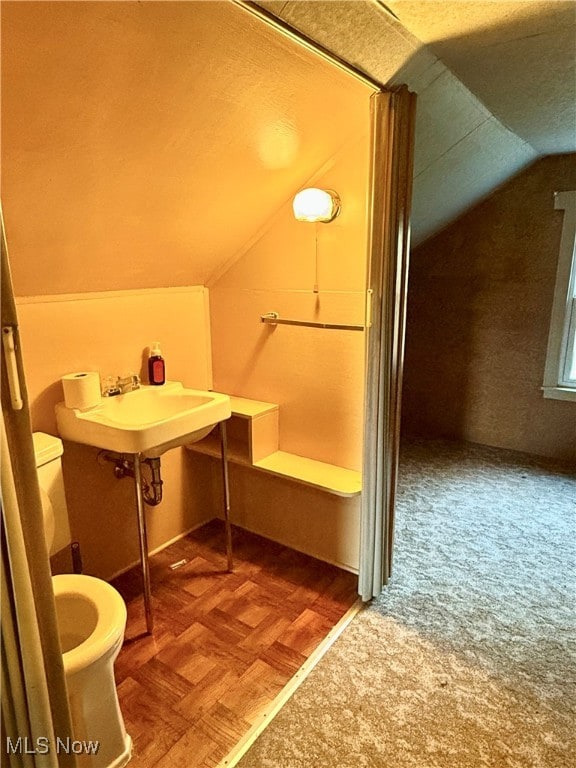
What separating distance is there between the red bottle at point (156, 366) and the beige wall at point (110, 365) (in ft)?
0.16

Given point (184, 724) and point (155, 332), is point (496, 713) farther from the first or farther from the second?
point (155, 332)

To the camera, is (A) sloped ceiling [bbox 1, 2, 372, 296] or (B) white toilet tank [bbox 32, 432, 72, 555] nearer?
(A) sloped ceiling [bbox 1, 2, 372, 296]

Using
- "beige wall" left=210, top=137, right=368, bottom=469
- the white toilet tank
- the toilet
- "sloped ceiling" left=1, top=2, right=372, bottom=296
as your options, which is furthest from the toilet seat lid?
"beige wall" left=210, top=137, right=368, bottom=469

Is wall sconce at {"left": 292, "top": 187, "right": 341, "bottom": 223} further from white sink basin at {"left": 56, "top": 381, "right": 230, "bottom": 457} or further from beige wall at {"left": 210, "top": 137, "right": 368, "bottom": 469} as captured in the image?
white sink basin at {"left": 56, "top": 381, "right": 230, "bottom": 457}

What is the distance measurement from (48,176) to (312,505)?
1700 mm

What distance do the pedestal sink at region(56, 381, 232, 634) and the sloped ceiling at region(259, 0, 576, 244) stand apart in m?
1.28

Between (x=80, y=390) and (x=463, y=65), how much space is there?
5.99 feet

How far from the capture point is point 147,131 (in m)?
1.35

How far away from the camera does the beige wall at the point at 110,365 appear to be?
1.83 meters

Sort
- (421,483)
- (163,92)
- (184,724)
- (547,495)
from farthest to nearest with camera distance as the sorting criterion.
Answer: (421,483), (547,495), (184,724), (163,92)

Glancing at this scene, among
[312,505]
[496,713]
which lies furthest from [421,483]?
[496,713]

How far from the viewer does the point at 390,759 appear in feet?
4.48

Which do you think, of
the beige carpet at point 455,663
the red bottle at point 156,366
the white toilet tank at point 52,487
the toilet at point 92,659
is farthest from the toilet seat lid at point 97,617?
the red bottle at point 156,366

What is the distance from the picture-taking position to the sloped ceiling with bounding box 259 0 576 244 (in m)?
1.21
